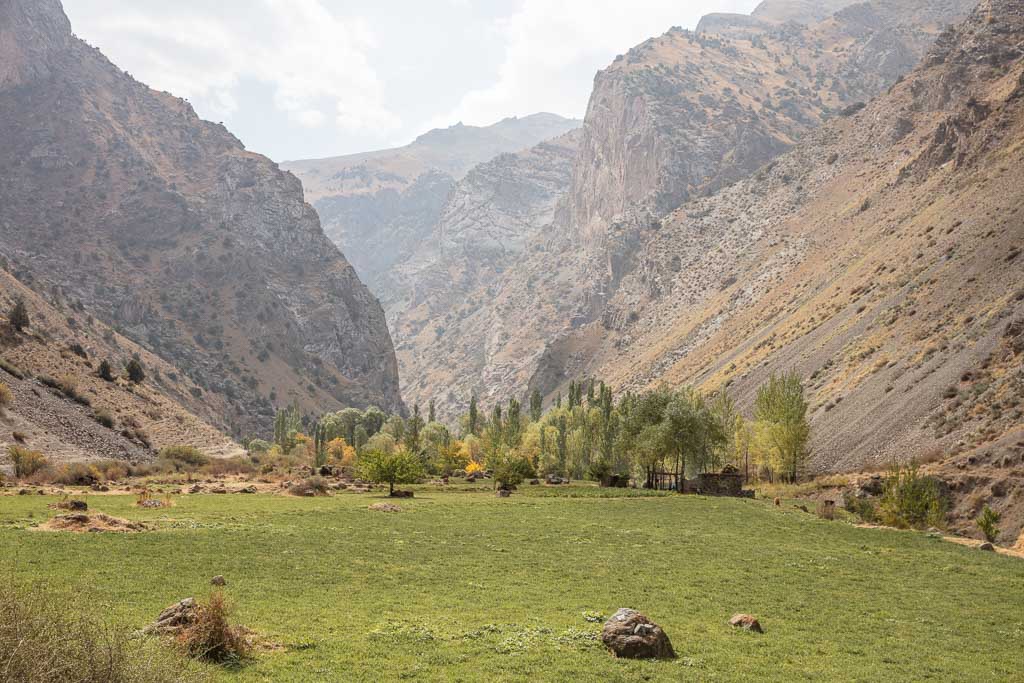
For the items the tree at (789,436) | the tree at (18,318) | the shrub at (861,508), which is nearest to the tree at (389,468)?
the shrub at (861,508)

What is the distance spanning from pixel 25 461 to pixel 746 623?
52482mm

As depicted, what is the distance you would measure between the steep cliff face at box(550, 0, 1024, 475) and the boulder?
3509 centimetres

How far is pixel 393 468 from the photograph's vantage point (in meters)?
59.6

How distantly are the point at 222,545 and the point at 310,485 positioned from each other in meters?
30.1

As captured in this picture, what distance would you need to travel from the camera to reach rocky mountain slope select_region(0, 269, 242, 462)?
203 feet

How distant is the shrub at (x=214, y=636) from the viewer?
1477cm

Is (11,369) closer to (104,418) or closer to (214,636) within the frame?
(104,418)

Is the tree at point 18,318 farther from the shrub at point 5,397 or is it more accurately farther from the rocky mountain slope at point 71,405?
the shrub at point 5,397

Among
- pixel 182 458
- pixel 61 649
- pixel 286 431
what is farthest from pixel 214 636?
pixel 286 431

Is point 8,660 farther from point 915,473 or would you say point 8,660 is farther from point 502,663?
point 915,473

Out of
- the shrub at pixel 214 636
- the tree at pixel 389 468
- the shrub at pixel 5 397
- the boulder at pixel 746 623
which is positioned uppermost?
the shrub at pixel 5 397

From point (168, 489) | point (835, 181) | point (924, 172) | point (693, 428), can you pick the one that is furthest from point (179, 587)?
point (835, 181)

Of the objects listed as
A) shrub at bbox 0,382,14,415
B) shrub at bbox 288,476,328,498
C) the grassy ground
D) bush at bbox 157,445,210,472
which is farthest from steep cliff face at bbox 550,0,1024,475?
shrub at bbox 0,382,14,415

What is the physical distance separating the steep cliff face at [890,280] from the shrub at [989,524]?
5.40 meters
